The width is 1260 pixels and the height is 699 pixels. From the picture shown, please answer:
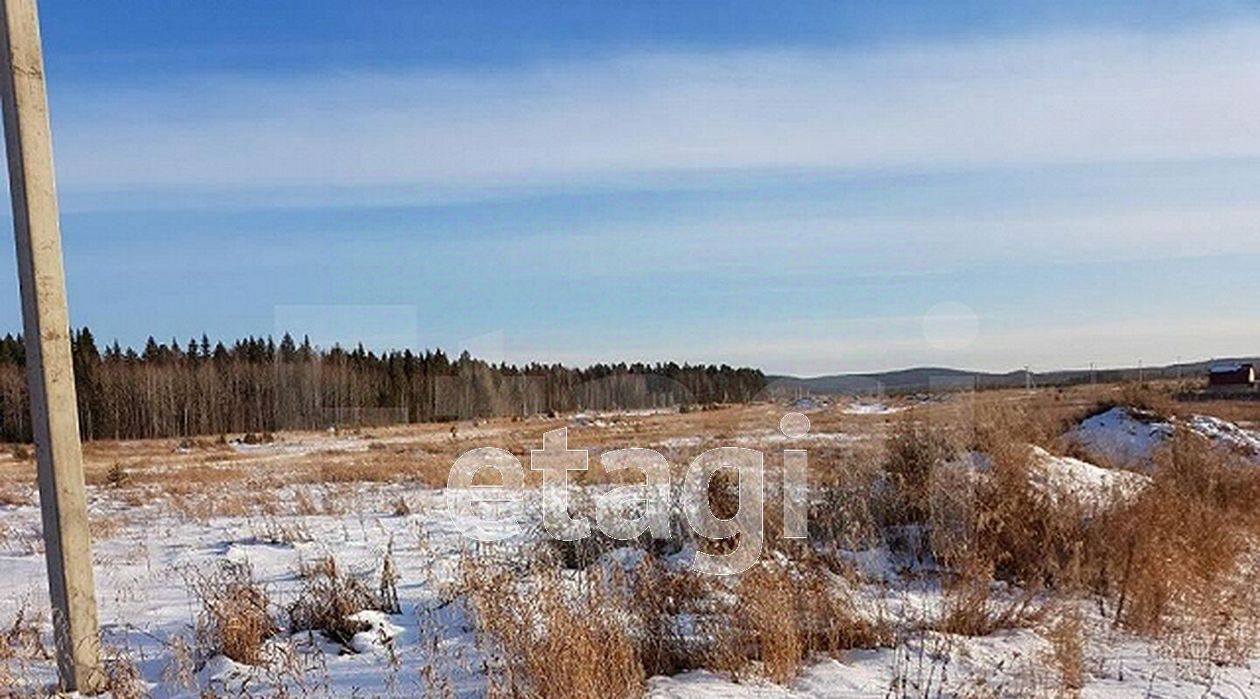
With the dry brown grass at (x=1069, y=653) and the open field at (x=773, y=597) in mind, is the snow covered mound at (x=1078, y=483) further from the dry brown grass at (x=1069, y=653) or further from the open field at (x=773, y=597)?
the dry brown grass at (x=1069, y=653)

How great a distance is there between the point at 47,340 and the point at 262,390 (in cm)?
6216

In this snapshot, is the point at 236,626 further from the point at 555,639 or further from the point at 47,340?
the point at 555,639

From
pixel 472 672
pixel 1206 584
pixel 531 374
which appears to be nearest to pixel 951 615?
pixel 1206 584

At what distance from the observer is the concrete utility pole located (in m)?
4.16

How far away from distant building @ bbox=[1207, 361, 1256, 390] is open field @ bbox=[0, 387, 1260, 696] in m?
60.6

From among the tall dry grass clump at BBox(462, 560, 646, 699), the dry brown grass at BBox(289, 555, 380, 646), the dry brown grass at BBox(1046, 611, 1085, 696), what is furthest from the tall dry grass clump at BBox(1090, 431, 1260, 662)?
the dry brown grass at BBox(289, 555, 380, 646)

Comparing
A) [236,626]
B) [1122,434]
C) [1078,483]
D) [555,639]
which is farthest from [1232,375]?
[236,626]

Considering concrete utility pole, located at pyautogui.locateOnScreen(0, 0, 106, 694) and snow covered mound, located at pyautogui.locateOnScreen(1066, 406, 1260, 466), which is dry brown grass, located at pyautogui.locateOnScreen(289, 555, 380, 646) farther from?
snow covered mound, located at pyautogui.locateOnScreen(1066, 406, 1260, 466)

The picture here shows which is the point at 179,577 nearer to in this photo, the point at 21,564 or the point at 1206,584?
the point at 21,564

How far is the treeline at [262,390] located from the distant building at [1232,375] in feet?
162

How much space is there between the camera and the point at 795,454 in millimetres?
14219

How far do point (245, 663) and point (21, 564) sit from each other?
478 cm

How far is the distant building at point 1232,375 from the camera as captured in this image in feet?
200

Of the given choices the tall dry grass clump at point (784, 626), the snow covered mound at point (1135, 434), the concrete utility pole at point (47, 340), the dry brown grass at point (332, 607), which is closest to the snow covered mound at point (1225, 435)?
the snow covered mound at point (1135, 434)
